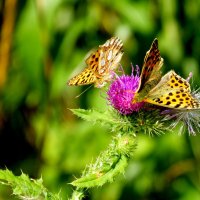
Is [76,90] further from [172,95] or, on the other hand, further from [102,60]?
[172,95]

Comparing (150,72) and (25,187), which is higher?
(150,72)

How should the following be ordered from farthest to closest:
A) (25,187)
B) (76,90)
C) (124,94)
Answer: (76,90) → (124,94) → (25,187)

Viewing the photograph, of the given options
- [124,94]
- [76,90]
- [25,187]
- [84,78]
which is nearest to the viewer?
[25,187]

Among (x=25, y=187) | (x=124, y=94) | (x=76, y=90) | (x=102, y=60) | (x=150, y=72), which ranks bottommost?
(x=76, y=90)

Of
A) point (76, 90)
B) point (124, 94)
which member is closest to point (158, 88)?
point (124, 94)

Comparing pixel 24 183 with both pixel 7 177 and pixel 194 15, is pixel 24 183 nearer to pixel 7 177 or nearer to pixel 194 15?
pixel 7 177

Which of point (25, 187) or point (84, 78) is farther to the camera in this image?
point (84, 78)

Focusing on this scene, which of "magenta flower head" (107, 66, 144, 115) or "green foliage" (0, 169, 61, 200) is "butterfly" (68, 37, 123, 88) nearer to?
"magenta flower head" (107, 66, 144, 115)

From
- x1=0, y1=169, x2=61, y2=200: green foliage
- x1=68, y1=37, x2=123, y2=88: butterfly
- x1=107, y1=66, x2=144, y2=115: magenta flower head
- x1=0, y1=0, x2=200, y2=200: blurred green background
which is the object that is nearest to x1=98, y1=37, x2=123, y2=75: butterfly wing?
x1=68, y1=37, x2=123, y2=88: butterfly
